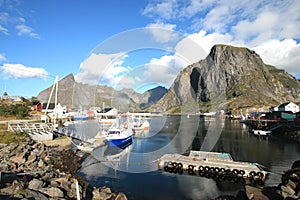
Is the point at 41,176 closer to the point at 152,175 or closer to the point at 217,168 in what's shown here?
the point at 152,175

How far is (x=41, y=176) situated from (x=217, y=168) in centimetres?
1748

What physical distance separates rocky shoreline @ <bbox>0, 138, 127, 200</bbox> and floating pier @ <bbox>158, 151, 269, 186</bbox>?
34.2 ft

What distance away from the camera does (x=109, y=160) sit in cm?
2984

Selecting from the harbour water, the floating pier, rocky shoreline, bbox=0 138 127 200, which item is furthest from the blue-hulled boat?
the floating pier

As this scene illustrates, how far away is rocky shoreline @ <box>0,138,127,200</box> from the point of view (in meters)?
13.3

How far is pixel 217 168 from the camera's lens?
918 inches

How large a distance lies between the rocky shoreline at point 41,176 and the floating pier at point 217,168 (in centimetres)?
1041

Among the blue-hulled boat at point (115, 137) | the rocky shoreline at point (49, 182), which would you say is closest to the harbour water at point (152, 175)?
the blue-hulled boat at point (115, 137)

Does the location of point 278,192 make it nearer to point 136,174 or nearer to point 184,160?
point 184,160

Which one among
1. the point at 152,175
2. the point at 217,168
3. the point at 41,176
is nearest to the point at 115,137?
the point at 152,175

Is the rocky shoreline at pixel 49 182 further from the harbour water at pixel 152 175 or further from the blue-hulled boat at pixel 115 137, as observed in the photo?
the blue-hulled boat at pixel 115 137

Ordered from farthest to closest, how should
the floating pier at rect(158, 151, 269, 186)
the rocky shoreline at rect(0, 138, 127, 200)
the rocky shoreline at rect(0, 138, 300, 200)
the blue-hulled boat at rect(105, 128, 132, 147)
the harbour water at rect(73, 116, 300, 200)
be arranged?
the blue-hulled boat at rect(105, 128, 132, 147) < the floating pier at rect(158, 151, 269, 186) < the harbour water at rect(73, 116, 300, 200) < the rocky shoreline at rect(0, 138, 127, 200) < the rocky shoreline at rect(0, 138, 300, 200)

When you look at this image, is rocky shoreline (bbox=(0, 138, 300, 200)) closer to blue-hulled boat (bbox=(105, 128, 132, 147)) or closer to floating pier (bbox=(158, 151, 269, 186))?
floating pier (bbox=(158, 151, 269, 186))

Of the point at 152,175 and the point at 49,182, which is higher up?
the point at 49,182
